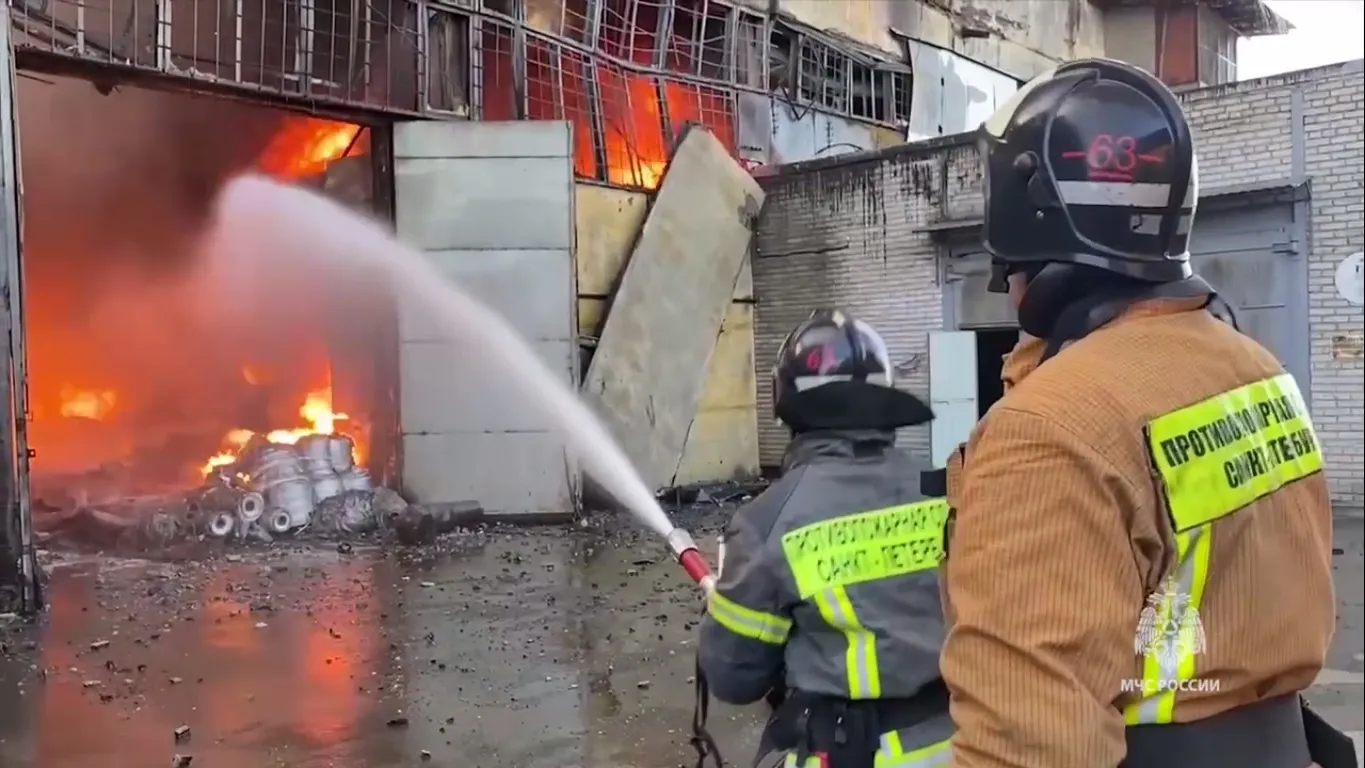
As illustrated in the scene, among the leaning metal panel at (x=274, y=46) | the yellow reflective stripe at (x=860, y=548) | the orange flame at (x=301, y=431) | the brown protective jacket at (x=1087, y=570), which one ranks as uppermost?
the leaning metal panel at (x=274, y=46)

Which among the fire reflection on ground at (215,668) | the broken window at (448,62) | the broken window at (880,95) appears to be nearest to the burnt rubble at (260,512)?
the fire reflection on ground at (215,668)

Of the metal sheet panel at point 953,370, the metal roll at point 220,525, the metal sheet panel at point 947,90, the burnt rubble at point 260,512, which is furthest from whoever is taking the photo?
the metal sheet panel at point 947,90

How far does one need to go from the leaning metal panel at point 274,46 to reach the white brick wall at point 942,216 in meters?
4.46

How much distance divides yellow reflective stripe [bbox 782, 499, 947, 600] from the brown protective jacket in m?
0.85

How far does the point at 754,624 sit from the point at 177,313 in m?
12.7

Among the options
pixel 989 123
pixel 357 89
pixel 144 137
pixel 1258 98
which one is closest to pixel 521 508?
pixel 357 89

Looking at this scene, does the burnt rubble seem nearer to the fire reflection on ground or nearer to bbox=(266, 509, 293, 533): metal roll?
bbox=(266, 509, 293, 533): metal roll

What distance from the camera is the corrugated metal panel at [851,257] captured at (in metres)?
12.8

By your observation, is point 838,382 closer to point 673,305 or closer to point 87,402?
point 673,305

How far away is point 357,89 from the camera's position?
1080 centimetres

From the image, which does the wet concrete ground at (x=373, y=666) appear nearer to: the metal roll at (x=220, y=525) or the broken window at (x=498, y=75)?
the metal roll at (x=220, y=525)

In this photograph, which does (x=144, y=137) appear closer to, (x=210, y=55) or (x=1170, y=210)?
(x=210, y=55)

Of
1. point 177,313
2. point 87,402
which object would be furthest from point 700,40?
point 87,402

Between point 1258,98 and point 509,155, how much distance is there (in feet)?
22.5
